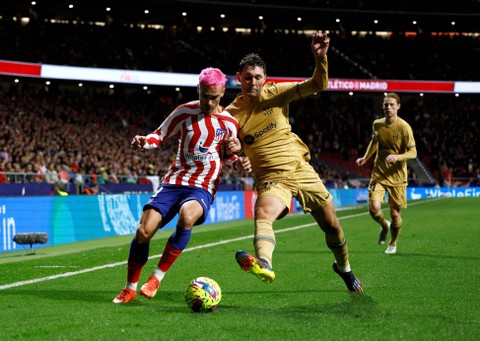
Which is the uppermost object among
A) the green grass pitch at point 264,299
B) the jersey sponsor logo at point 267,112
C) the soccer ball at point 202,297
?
the jersey sponsor logo at point 267,112

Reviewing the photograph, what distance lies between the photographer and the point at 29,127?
31062 mm

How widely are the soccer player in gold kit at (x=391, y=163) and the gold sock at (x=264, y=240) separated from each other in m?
6.01

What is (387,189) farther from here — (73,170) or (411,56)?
(411,56)

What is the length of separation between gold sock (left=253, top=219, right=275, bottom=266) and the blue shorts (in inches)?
30.2

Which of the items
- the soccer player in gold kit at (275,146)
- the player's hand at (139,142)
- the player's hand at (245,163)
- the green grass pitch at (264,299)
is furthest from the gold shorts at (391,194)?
the player's hand at (139,142)

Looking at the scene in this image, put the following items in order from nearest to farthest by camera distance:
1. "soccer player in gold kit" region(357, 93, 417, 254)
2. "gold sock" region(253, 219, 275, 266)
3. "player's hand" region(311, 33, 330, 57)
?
"gold sock" region(253, 219, 275, 266) < "player's hand" region(311, 33, 330, 57) < "soccer player in gold kit" region(357, 93, 417, 254)

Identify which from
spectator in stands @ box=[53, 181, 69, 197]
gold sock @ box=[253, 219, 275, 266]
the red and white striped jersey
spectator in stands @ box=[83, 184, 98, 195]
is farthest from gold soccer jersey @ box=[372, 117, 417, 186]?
spectator in stands @ box=[83, 184, 98, 195]

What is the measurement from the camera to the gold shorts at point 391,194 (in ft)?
41.1

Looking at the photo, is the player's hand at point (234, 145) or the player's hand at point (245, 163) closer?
the player's hand at point (245, 163)

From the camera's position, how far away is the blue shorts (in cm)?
702

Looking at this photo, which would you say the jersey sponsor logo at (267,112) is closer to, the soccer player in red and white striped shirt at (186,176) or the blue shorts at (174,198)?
the soccer player in red and white striped shirt at (186,176)

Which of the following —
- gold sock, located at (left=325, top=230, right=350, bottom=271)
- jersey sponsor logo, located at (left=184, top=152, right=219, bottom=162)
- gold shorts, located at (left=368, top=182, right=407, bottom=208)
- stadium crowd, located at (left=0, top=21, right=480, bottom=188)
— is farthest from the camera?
stadium crowd, located at (left=0, top=21, right=480, bottom=188)

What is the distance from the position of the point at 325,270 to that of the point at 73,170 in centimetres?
1815

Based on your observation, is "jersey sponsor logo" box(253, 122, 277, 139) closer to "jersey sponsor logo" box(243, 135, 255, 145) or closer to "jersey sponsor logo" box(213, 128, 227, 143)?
"jersey sponsor logo" box(243, 135, 255, 145)
